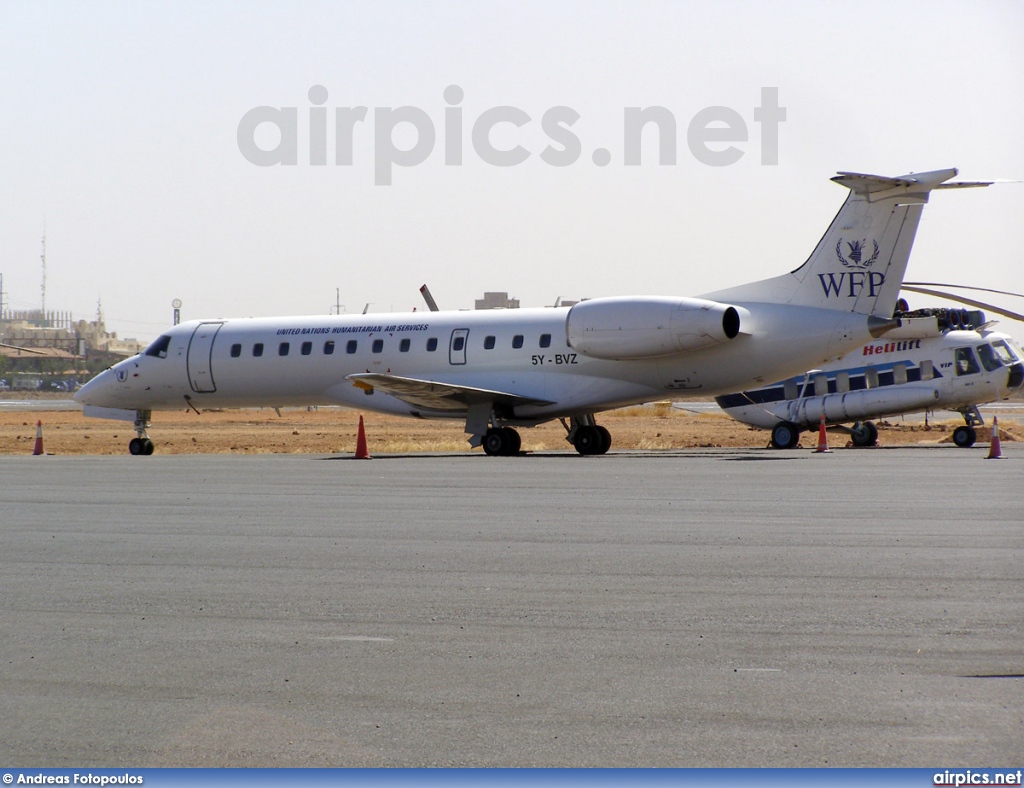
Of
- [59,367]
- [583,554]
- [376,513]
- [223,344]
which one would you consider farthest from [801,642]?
[59,367]

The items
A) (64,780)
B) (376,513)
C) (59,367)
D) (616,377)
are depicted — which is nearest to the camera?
(64,780)

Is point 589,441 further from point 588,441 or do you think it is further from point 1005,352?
point 1005,352

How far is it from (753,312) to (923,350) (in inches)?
322

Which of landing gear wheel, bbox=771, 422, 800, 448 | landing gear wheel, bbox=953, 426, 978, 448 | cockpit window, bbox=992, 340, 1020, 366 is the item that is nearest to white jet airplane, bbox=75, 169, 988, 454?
landing gear wheel, bbox=771, 422, 800, 448

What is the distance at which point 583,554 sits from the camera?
1025 centimetres

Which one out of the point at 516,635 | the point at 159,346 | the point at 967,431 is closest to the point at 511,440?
the point at 159,346

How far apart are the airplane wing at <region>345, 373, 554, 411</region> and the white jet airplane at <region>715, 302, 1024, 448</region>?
8.02 m

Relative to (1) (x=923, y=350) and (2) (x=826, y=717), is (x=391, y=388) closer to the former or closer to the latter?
(1) (x=923, y=350)

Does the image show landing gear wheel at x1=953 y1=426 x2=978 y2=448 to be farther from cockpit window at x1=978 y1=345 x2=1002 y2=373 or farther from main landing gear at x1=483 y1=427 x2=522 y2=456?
main landing gear at x1=483 y1=427 x2=522 y2=456

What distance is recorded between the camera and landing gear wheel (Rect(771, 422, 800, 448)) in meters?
32.5

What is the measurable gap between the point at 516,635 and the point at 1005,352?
2779 centimetres

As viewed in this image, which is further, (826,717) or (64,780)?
(826,717)

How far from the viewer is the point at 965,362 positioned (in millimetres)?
31391

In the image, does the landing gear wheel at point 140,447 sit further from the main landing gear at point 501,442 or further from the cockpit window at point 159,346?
the main landing gear at point 501,442
